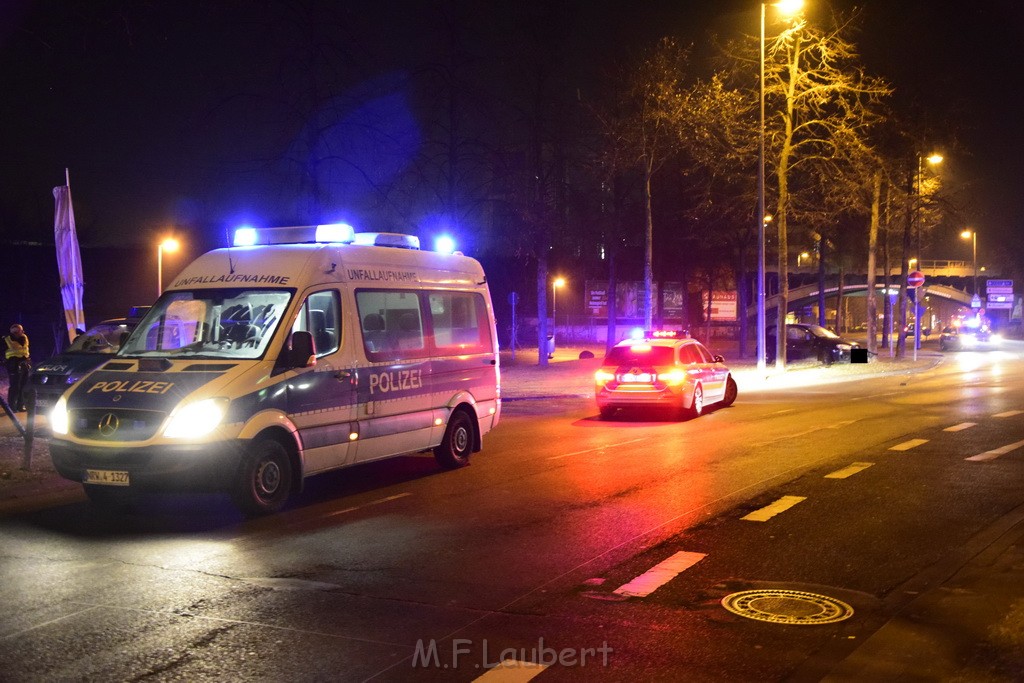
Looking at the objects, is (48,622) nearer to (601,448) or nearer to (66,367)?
(601,448)

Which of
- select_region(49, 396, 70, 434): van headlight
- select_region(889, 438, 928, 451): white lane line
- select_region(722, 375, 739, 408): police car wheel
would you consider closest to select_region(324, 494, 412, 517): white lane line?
select_region(49, 396, 70, 434): van headlight

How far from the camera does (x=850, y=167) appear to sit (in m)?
34.9

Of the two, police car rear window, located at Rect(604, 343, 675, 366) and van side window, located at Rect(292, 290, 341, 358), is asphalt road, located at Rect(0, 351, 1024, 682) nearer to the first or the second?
van side window, located at Rect(292, 290, 341, 358)

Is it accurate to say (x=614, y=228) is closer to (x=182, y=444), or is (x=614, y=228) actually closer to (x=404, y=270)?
(x=404, y=270)

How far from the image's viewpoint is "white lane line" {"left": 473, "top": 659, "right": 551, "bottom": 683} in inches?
197

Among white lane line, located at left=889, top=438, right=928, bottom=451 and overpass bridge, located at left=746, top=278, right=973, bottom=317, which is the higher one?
overpass bridge, located at left=746, top=278, right=973, bottom=317

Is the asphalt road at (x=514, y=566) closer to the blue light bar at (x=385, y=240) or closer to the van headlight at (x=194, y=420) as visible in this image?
the van headlight at (x=194, y=420)

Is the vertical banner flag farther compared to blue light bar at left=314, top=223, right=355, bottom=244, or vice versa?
the vertical banner flag

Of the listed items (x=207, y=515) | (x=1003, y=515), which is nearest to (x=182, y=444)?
(x=207, y=515)

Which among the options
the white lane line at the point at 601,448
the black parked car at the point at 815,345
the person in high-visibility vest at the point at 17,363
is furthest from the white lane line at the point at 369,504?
the black parked car at the point at 815,345

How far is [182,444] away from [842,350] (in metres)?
35.7

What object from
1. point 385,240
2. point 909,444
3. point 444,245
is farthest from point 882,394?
point 385,240

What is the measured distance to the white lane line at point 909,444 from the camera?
A: 1378 centimetres

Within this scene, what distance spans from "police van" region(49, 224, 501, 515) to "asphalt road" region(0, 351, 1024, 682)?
0.51 metres
